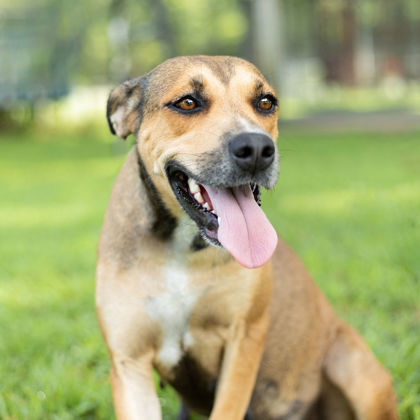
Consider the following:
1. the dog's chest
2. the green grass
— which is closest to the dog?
the dog's chest

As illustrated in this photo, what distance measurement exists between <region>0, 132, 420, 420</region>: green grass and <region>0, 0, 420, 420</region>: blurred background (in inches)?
0.5

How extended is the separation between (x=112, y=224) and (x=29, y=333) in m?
1.67

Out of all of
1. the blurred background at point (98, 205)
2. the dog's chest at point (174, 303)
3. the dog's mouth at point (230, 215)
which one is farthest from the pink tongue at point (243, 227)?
the blurred background at point (98, 205)

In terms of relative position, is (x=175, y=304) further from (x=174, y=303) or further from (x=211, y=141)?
(x=211, y=141)

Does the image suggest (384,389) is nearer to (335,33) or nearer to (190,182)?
(190,182)

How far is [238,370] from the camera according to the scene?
2.74 meters

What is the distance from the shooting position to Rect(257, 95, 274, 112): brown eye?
2.86 meters

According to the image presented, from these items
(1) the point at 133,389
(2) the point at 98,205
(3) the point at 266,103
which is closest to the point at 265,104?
(3) the point at 266,103

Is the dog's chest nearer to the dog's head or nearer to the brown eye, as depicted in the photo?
the dog's head

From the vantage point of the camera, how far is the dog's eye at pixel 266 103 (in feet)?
9.39

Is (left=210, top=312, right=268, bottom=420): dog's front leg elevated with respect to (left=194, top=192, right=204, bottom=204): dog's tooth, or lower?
lower

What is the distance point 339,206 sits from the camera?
753 cm

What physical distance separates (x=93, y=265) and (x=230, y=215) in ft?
11.0

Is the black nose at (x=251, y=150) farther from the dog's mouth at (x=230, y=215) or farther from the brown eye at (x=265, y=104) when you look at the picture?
the brown eye at (x=265, y=104)
